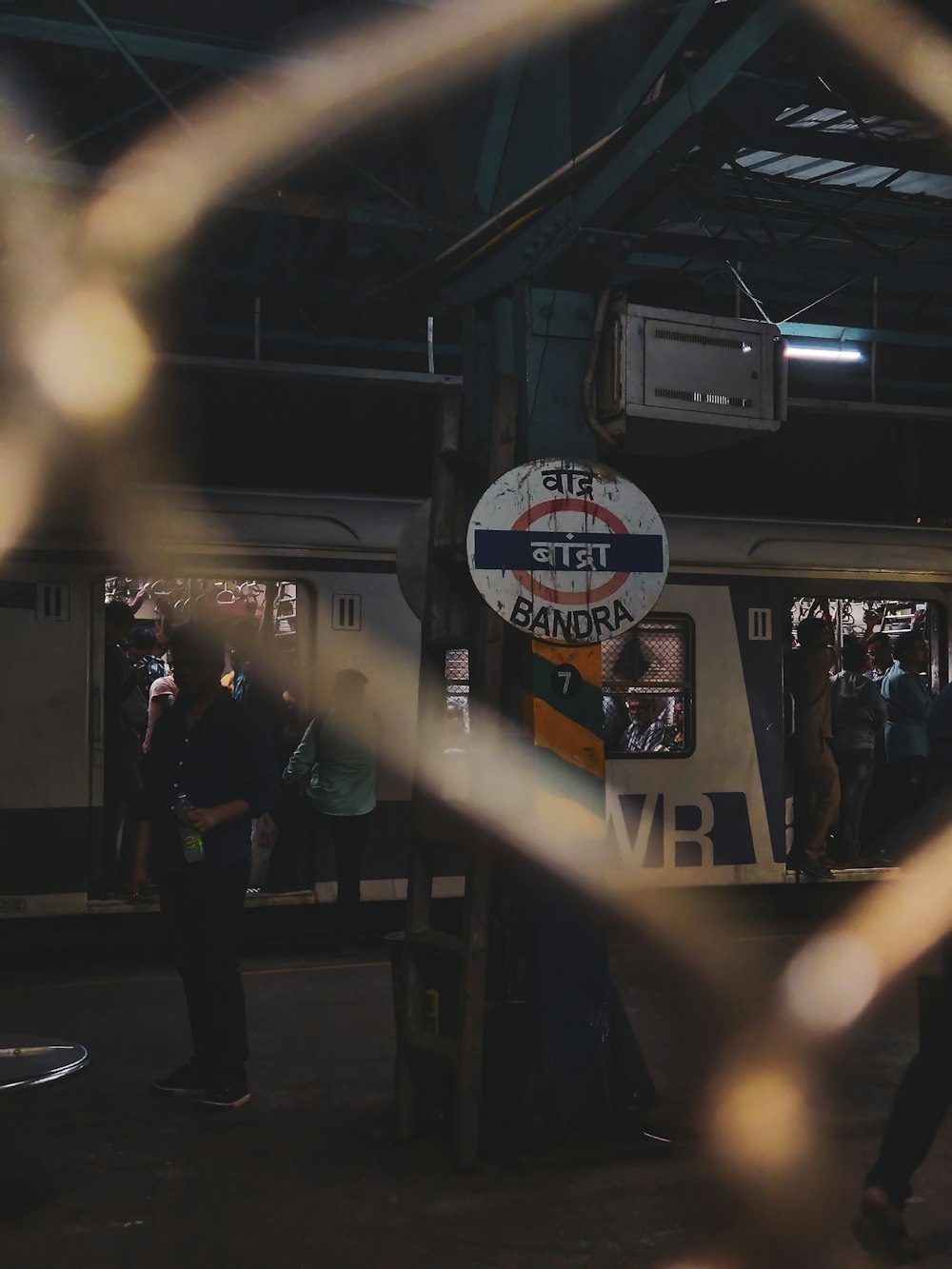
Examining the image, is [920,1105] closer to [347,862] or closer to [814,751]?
[347,862]

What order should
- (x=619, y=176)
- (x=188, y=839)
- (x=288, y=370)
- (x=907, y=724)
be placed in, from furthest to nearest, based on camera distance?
(x=907, y=724)
(x=288, y=370)
(x=188, y=839)
(x=619, y=176)

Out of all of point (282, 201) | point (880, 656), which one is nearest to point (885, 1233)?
point (282, 201)

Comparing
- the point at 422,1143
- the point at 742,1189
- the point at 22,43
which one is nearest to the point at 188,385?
the point at 22,43

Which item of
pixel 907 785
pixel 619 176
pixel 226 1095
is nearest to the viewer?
pixel 619 176

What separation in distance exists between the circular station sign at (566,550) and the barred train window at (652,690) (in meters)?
3.91

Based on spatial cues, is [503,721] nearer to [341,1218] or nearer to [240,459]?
[341,1218]

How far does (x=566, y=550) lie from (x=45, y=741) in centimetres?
418

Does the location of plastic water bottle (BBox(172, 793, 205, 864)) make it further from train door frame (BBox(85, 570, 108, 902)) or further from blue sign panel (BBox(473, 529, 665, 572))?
train door frame (BBox(85, 570, 108, 902))

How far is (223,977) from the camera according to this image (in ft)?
18.4

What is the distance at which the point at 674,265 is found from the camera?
1015 cm

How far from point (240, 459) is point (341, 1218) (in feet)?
25.8

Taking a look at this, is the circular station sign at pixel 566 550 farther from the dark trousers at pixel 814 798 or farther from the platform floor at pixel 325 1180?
the dark trousers at pixel 814 798

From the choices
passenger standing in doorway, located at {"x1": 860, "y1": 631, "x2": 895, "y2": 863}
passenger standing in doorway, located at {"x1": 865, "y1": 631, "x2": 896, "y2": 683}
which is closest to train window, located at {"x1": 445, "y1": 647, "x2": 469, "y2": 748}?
passenger standing in doorway, located at {"x1": 860, "y1": 631, "x2": 895, "y2": 863}

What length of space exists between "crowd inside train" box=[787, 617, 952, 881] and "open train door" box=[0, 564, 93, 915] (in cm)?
463
